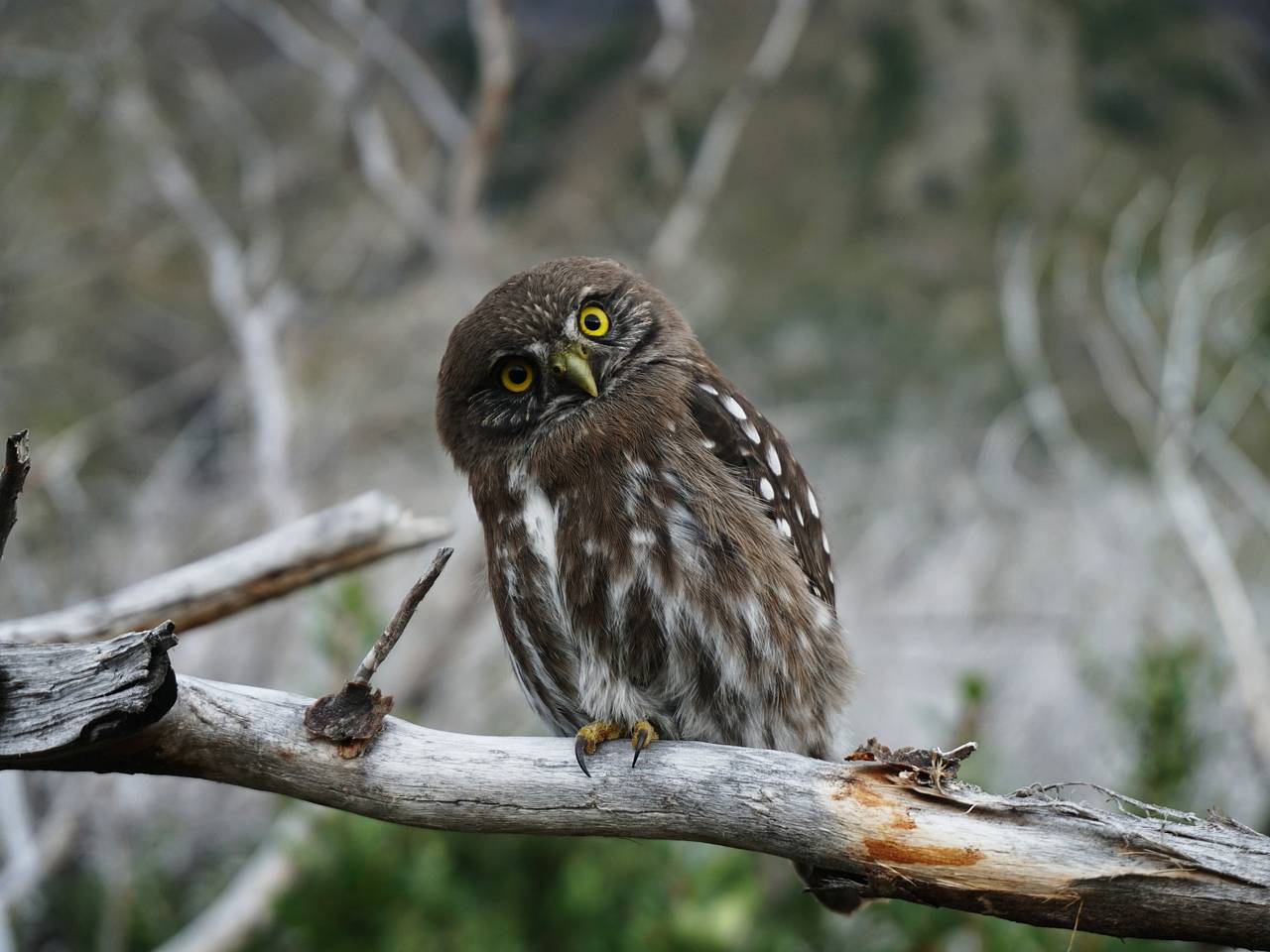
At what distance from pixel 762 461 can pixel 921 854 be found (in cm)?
100

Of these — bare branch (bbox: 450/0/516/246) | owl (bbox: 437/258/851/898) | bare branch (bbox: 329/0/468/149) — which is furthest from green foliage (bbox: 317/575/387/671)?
bare branch (bbox: 329/0/468/149)

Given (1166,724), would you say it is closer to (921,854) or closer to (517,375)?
(921,854)

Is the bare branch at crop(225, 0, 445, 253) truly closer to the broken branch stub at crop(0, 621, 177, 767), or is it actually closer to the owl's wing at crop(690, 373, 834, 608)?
the owl's wing at crop(690, 373, 834, 608)

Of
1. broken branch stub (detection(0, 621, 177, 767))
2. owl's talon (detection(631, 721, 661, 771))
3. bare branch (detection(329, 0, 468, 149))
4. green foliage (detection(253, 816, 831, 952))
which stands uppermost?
bare branch (detection(329, 0, 468, 149))

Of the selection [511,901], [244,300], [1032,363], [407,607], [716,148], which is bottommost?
[407,607]

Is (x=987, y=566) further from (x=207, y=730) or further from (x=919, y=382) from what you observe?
(x=207, y=730)

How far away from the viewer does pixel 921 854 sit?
5.42 ft

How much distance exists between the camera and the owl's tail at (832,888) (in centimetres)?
173

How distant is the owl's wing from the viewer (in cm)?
236

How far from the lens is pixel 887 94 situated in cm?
863

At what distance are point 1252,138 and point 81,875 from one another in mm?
9999

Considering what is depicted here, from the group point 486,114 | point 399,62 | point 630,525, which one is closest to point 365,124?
point 399,62

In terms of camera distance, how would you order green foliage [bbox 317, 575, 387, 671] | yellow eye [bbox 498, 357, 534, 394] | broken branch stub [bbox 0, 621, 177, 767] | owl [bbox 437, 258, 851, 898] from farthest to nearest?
green foliage [bbox 317, 575, 387, 671]
yellow eye [bbox 498, 357, 534, 394]
owl [bbox 437, 258, 851, 898]
broken branch stub [bbox 0, 621, 177, 767]

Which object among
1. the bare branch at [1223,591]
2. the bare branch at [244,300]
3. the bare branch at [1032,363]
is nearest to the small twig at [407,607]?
the bare branch at [1223,591]
